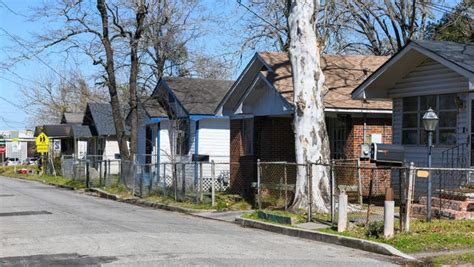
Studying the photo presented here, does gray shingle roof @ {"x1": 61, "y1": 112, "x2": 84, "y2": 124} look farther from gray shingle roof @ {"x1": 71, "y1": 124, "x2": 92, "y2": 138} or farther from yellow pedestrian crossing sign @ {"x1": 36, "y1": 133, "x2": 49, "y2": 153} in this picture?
yellow pedestrian crossing sign @ {"x1": 36, "y1": 133, "x2": 49, "y2": 153}

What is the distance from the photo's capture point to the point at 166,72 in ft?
137

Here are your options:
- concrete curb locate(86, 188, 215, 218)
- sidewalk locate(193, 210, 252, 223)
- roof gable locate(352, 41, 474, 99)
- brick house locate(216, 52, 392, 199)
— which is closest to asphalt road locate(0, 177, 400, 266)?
sidewalk locate(193, 210, 252, 223)

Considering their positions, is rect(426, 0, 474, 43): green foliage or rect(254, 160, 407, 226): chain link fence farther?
rect(426, 0, 474, 43): green foliage

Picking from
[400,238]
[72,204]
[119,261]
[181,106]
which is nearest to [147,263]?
[119,261]

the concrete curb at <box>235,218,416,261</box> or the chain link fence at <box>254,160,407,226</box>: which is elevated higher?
the chain link fence at <box>254,160,407,226</box>

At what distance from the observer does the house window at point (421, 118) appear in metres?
16.5

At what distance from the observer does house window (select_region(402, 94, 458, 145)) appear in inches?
649

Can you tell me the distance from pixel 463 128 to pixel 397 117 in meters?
2.83

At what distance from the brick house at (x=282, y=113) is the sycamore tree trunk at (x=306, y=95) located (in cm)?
359

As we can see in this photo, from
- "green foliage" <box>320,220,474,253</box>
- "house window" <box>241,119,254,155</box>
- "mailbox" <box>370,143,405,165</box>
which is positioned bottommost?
"green foliage" <box>320,220,474,253</box>

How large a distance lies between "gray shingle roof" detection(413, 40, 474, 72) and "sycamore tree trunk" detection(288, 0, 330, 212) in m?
2.97

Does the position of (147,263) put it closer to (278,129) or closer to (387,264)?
(387,264)

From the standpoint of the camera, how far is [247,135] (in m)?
24.1

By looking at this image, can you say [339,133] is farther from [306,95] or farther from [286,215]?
[286,215]
